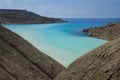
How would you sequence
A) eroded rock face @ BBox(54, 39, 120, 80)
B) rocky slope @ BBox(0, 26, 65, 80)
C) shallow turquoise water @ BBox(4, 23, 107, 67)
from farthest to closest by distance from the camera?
shallow turquoise water @ BBox(4, 23, 107, 67) → rocky slope @ BBox(0, 26, 65, 80) → eroded rock face @ BBox(54, 39, 120, 80)

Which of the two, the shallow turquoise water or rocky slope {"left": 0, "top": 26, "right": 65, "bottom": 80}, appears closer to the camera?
rocky slope {"left": 0, "top": 26, "right": 65, "bottom": 80}

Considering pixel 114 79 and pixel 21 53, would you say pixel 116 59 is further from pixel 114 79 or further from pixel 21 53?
pixel 21 53

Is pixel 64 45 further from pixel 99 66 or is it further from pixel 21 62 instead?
pixel 99 66

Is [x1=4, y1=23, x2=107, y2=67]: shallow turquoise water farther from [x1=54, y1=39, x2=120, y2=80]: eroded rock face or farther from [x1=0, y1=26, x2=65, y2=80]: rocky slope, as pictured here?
[x1=54, y1=39, x2=120, y2=80]: eroded rock face

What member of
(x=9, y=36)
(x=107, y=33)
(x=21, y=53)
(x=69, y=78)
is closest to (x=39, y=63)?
(x=21, y=53)

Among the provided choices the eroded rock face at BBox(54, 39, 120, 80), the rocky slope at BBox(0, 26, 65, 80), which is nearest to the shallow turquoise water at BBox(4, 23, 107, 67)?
the rocky slope at BBox(0, 26, 65, 80)

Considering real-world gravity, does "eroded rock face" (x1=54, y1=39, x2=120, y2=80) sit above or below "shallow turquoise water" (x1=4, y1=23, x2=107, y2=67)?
above

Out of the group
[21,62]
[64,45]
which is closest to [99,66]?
[21,62]

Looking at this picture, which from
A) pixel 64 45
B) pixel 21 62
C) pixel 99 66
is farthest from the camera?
pixel 64 45
